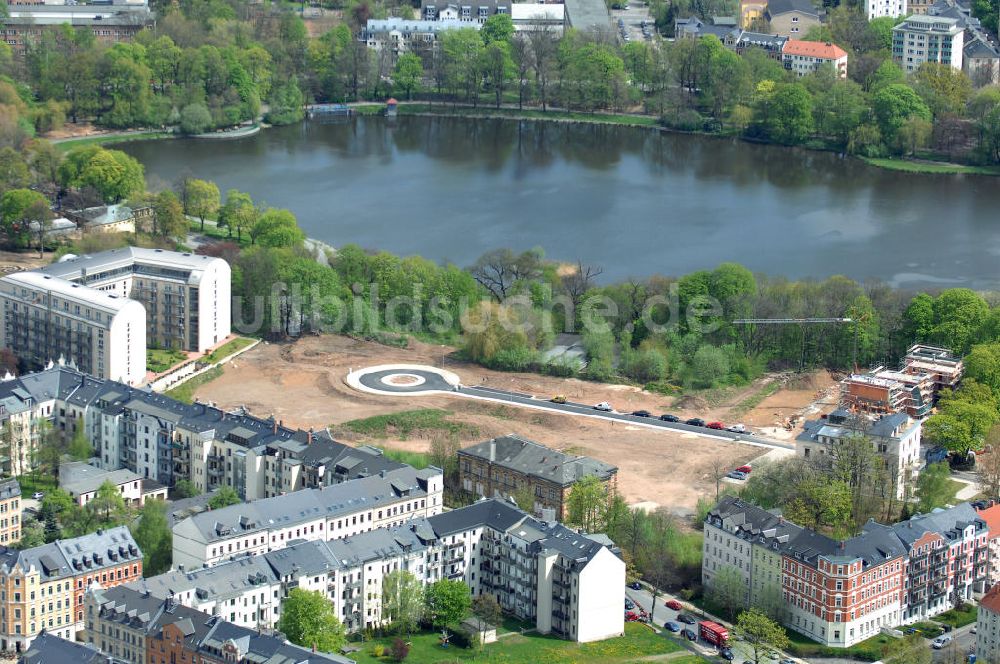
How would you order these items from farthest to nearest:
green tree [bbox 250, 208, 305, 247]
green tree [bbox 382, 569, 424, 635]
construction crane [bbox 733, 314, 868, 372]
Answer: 1. green tree [bbox 250, 208, 305, 247]
2. construction crane [bbox 733, 314, 868, 372]
3. green tree [bbox 382, 569, 424, 635]

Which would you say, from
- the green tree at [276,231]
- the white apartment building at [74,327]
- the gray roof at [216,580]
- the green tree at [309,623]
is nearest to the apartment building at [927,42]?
the green tree at [276,231]

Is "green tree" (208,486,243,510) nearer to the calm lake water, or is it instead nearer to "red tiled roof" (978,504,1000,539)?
"red tiled roof" (978,504,1000,539)

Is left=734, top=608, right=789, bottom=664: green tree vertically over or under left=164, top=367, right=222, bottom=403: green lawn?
under

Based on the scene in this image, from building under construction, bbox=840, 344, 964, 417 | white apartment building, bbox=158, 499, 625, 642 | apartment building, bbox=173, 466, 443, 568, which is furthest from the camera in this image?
building under construction, bbox=840, 344, 964, 417

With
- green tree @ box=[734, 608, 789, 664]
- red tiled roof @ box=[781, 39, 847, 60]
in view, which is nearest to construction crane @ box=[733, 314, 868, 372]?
green tree @ box=[734, 608, 789, 664]

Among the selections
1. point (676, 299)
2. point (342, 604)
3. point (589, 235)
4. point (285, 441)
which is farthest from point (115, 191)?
point (342, 604)

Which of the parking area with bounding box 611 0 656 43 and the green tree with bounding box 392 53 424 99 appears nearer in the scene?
the green tree with bounding box 392 53 424 99

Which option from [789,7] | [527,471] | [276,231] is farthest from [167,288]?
[789,7]

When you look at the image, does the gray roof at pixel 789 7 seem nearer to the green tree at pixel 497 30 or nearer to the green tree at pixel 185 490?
the green tree at pixel 497 30

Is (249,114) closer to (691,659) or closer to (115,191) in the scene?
(115,191)
